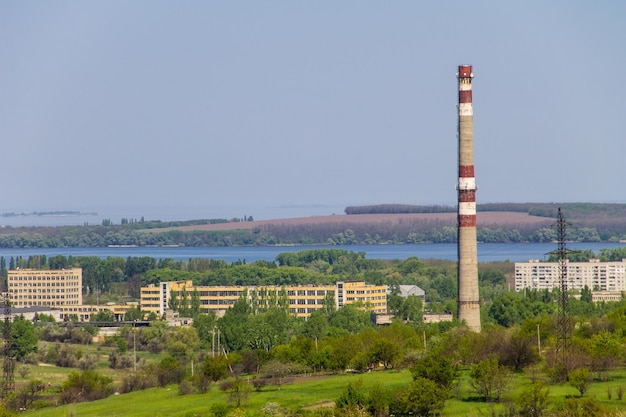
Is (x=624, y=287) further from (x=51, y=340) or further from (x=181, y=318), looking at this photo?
(x=51, y=340)

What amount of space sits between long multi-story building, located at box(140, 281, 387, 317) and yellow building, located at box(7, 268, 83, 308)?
43.3 ft

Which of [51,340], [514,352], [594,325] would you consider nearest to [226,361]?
[514,352]

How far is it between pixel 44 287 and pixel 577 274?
4728 cm

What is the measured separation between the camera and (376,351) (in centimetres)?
5941

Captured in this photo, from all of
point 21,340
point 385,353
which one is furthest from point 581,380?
point 21,340

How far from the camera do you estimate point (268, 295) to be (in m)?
100

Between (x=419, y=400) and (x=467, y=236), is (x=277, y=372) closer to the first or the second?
(x=419, y=400)

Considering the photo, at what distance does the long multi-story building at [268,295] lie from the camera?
102500 mm

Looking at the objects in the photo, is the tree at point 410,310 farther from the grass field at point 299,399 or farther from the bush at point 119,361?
the grass field at point 299,399

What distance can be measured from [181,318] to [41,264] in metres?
49.4

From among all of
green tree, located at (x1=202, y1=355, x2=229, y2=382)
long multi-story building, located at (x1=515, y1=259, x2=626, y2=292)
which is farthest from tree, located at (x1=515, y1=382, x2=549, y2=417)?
long multi-story building, located at (x1=515, y1=259, x2=626, y2=292)

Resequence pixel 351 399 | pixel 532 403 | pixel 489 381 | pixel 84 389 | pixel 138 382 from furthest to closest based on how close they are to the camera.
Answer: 1. pixel 138 382
2. pixel 84 389
3. pixel 489 381
4. pixel 351 399
5. pixel 532 403

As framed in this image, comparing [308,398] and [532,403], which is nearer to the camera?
[532,403]

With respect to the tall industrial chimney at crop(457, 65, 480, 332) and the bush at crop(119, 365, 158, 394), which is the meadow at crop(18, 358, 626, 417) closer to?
the bush at crop(119, 365, 158, 394)
